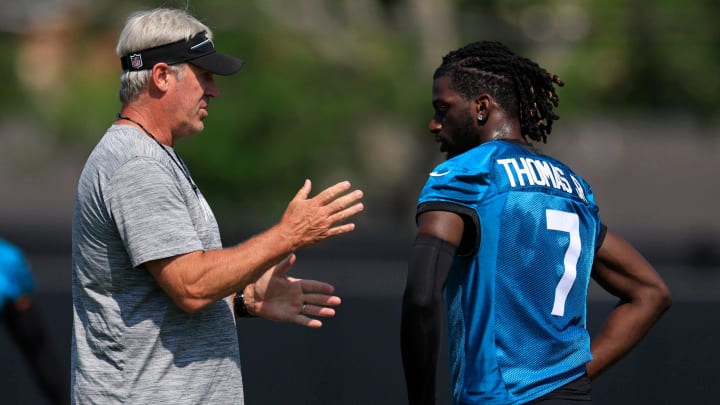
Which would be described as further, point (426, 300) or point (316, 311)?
point (316, 311)

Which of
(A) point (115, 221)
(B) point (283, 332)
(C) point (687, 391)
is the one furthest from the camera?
(B) point (283, 332)

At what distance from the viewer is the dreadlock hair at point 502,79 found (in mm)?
3457

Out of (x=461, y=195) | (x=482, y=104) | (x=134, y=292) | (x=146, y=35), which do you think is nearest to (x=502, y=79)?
(x=482, y=104)

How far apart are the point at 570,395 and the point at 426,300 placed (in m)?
0.57

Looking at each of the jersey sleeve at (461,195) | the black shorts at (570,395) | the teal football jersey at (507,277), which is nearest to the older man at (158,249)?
the jersey sleeve at (461,195)

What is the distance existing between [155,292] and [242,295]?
1.65 feet

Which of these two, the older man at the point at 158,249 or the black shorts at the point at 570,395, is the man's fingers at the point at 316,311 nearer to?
the older man at the point at 158,249

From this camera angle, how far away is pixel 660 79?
16562mm

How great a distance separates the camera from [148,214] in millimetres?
3094

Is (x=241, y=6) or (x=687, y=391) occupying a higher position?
(x=241, y=6)

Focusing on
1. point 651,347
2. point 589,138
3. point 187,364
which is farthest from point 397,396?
point 589,138

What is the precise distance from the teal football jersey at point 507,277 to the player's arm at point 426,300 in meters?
0.07

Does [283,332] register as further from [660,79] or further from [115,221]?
[660,79]

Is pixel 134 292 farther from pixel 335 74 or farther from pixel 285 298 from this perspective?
pixel 335 74
